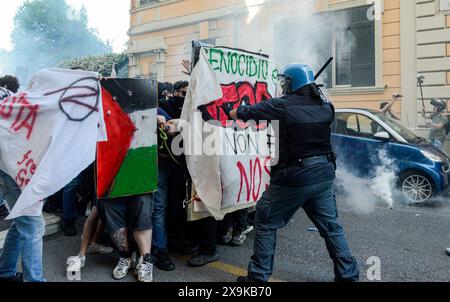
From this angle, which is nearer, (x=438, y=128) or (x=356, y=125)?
(x=356, y=125)

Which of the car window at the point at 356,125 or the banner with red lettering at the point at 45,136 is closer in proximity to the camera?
the banner with red lettering at the point at 45,136

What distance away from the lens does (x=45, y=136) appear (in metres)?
2.83

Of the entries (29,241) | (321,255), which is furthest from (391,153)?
(29,241)

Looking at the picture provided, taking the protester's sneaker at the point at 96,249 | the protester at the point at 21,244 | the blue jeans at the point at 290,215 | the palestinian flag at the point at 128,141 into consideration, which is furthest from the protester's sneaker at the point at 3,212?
the blue jeans at the point at 290,215

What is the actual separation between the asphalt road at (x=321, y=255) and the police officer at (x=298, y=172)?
17.6 inches

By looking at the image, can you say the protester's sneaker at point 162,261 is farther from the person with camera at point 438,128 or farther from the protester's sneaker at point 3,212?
the person with camera at point 438,128

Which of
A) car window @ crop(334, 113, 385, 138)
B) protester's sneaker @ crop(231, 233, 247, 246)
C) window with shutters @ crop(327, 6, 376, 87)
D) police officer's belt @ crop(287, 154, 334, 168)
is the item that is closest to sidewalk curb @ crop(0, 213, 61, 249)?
protester's sneaker @ crop(231, 233, 247, 246)

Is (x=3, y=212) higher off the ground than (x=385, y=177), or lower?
lower

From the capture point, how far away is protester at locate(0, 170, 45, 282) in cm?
282

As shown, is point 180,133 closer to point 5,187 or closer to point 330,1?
point 5,187

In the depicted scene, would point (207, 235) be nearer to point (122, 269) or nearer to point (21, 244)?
point (122, 269)

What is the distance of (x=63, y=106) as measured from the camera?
2.91m

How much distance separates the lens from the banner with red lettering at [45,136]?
2750 millimetres

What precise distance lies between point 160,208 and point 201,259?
598mm
